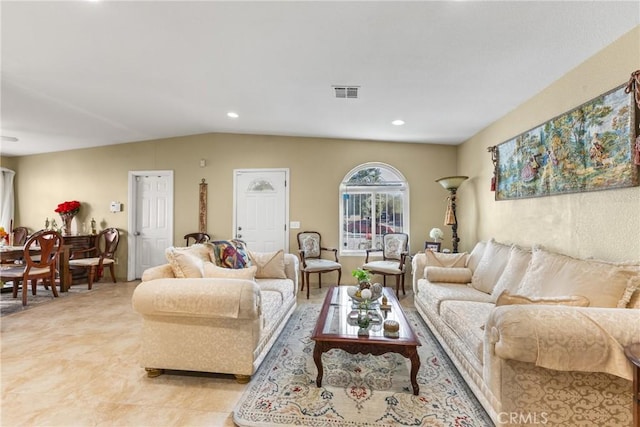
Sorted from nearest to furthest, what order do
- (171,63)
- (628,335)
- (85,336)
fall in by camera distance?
(628,335) < (171,63) < (85,336)

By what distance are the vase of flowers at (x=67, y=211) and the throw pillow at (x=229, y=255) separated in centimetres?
425

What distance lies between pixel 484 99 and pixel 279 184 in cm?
328

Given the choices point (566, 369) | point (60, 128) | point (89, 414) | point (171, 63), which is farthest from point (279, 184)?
point (566, 369)

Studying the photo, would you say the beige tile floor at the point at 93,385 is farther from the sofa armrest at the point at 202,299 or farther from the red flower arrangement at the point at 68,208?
the red flower arrangement at the point at 68,208

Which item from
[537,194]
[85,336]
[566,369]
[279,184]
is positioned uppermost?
[279,184]

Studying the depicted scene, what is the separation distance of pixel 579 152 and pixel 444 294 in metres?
1.57

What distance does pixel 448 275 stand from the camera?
3.24 metres

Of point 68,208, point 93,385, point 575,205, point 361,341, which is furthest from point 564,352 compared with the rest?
point 68,208

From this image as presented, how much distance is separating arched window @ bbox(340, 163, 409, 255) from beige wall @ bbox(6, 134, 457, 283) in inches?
5.1

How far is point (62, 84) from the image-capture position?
3156 millimetres

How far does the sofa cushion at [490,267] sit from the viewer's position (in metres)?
2.80

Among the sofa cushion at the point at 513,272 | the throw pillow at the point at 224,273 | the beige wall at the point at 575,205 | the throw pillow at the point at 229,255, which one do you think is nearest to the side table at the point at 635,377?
the beige wall at the point at 575,205

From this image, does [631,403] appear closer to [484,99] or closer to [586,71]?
[586,71]

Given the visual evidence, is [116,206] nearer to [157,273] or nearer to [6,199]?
[6,199]
